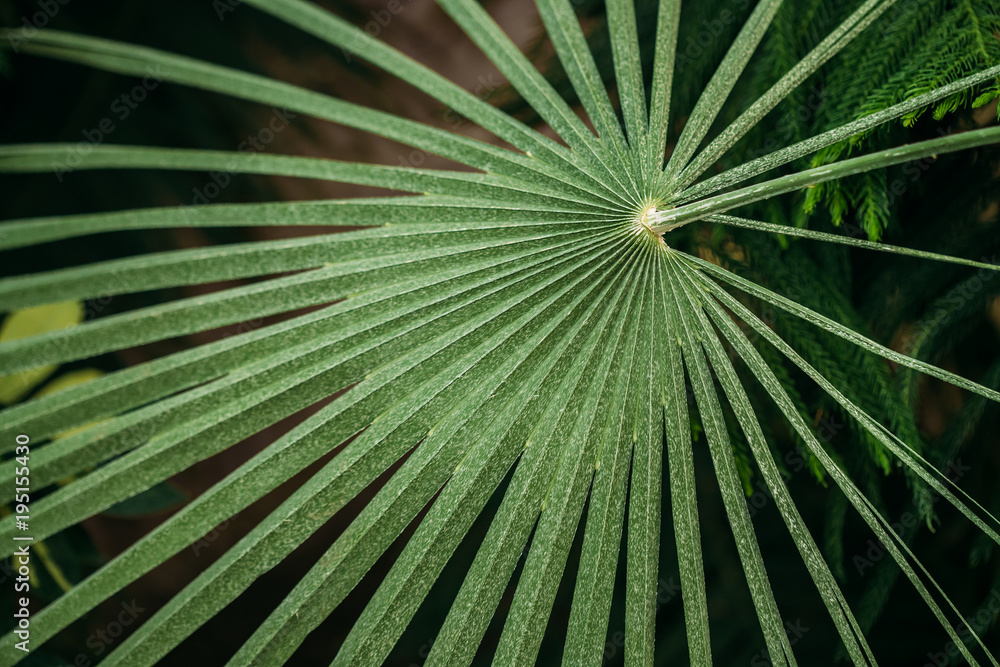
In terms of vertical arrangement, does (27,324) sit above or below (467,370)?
above

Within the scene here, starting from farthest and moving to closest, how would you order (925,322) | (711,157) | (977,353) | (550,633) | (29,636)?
(550,633) → (977,353) → (925,322) → (711,157) → (29,636)

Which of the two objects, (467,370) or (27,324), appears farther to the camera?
(27,324)

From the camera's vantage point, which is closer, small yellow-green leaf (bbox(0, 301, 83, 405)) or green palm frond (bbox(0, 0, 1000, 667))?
green palm frond (bbox(0, 0, 1000, 667))

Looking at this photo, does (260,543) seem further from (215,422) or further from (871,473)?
(871,473)

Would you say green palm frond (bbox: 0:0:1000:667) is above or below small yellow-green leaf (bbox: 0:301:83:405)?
below

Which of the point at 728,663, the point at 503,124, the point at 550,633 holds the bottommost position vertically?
the point at 728,663

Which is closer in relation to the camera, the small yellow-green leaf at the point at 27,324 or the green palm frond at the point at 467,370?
the green palm frond at the point at 467,370

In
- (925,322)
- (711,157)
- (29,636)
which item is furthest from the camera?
(925,322)

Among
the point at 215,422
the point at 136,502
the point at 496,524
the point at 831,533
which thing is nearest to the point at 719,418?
the point at 496,524
